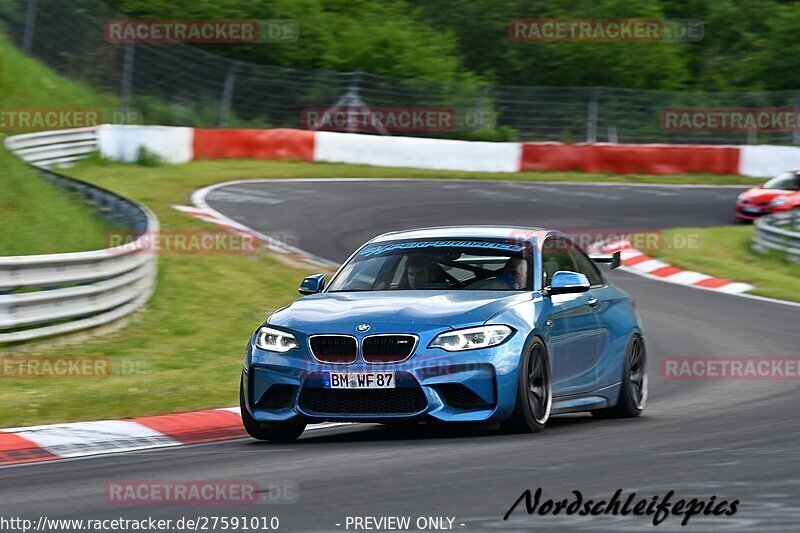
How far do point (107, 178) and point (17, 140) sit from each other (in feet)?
5.79

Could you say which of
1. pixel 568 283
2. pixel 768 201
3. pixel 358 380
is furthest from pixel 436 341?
pixel 768 201

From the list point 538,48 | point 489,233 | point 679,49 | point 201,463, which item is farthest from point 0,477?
point 679,49

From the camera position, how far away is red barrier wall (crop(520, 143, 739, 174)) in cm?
3206

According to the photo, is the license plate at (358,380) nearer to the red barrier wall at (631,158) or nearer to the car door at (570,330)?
the car door at (570,330)

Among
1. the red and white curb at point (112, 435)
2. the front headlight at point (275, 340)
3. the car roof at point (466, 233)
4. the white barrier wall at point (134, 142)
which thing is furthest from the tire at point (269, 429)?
the white barrier wall at point (134, 142)

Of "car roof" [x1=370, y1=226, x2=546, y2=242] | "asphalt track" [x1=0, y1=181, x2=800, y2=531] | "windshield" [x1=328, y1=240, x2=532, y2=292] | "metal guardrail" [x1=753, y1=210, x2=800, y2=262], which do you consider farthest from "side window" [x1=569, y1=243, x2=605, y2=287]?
"metal guardrail" [x1=753, y1=210, x2=800, y2=262]

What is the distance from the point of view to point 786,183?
88.0 feet

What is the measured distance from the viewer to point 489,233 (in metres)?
9.30

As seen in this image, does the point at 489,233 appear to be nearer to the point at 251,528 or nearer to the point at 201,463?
the point at 201,463

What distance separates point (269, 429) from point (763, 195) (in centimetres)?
1957

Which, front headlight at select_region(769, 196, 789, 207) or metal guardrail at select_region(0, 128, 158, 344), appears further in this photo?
front headlight at select_region(769, 196, 789, 207)

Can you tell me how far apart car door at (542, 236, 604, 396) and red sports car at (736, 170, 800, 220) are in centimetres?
1709

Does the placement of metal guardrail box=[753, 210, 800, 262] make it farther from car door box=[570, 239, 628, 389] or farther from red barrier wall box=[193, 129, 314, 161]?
car door box=[570, 239, 628, 389]

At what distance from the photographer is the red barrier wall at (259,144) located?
100ft
